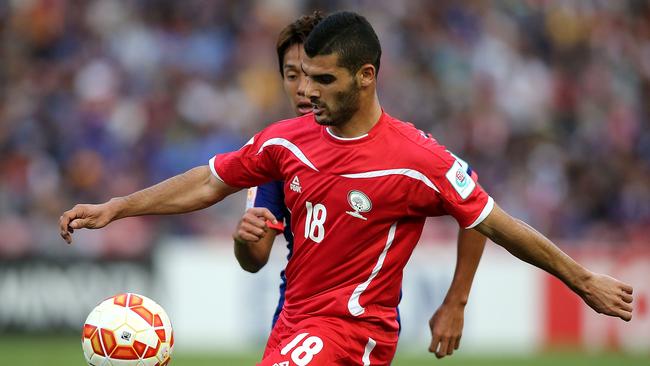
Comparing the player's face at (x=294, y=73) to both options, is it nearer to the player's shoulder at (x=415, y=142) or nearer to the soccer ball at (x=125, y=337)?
the player's shoulder at (x=415, y=142)

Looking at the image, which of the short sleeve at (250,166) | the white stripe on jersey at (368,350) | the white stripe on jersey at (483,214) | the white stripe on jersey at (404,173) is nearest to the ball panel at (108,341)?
Answer: the short sleeve at (250,166)

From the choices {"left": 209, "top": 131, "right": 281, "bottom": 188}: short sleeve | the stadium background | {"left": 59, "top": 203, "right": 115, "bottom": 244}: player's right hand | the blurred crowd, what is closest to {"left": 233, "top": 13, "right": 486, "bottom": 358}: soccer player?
{"left": 209, "top": 131, "right": 281, "bottom": 188}: short sleeve

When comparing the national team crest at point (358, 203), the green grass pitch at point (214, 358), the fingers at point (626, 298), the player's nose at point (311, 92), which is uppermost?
the green grass pitch at point (214, 358)

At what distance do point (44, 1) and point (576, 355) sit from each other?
981 centimetres

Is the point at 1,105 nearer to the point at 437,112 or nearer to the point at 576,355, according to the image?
the point at 437,112

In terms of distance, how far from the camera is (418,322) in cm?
1423

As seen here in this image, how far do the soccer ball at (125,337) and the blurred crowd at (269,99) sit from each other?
856 centimetres

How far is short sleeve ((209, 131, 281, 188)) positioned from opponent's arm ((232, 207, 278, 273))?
0.82 ft

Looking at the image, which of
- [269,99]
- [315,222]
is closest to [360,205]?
[315,222]

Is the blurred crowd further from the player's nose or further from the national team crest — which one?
the player's nose

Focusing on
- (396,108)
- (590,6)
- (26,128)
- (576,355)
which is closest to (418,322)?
(576,355)

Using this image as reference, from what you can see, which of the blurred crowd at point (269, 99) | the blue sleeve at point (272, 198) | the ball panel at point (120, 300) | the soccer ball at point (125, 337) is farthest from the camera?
the blurred crowd at point (269, 99)

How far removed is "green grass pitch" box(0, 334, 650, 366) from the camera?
1288 centimetres

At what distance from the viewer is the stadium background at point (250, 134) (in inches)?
561
